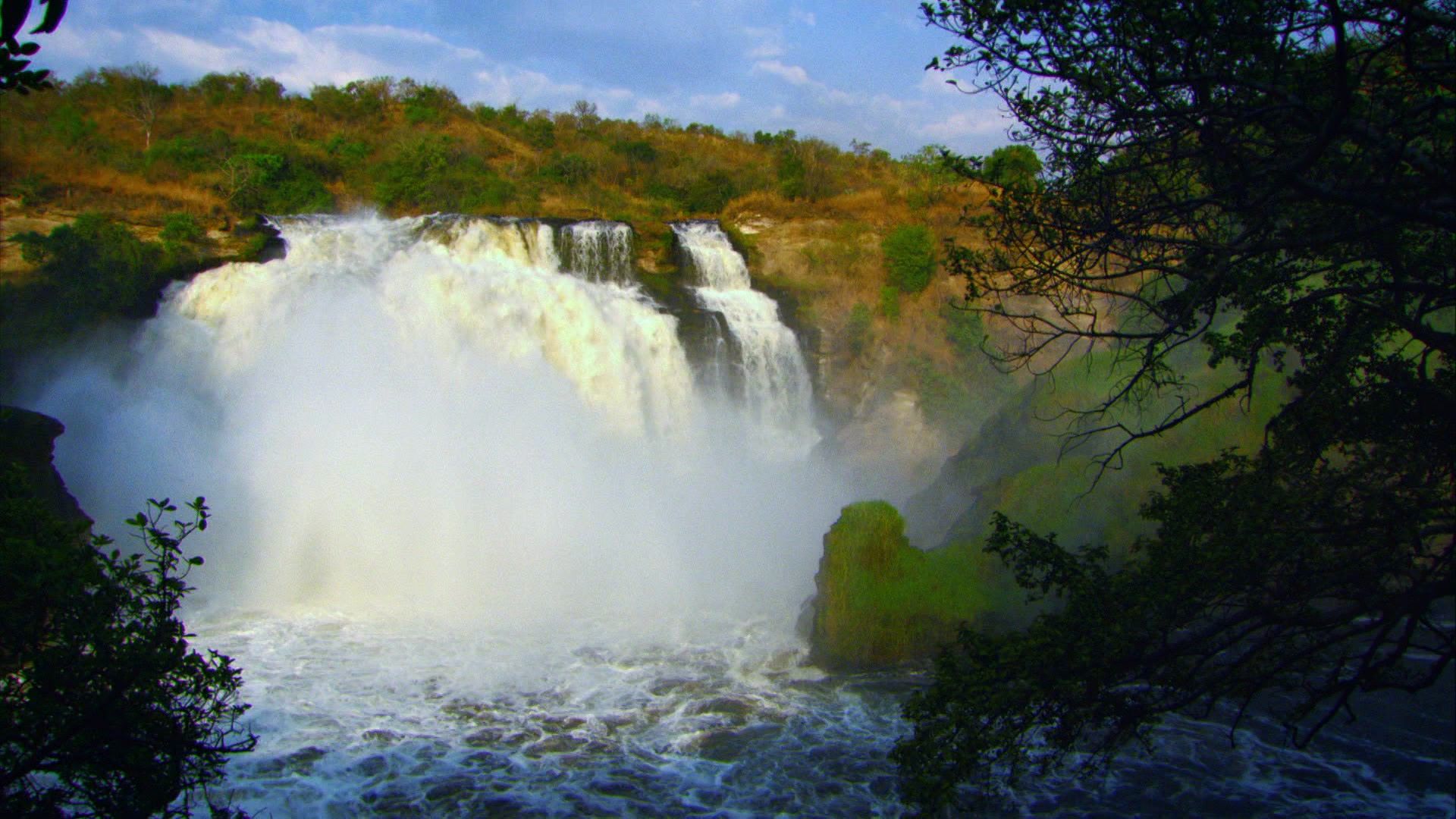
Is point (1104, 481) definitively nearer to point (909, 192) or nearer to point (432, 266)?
point (432, 266)

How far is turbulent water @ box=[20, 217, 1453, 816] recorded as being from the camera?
378 inches

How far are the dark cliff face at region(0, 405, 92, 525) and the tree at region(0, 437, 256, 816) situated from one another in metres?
9.63

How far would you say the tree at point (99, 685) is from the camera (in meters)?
3.94

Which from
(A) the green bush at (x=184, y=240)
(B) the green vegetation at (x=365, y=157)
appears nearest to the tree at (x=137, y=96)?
(B) the green vegetation at (x=365, y=157)

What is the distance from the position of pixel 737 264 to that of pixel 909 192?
12.2m

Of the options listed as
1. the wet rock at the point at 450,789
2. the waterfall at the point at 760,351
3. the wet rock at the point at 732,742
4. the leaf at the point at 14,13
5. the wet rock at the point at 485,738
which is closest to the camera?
the leaf at the point at 14,13

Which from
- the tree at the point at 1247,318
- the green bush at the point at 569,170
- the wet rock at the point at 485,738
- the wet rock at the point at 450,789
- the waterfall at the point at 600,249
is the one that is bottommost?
the wet rock at the point at 450,789

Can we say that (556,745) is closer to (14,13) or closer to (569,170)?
(14,13)

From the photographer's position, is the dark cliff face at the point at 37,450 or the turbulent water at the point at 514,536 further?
the dark cliff face at the point at 37,450

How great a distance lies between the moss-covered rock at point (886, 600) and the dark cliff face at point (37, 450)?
10.2 metres

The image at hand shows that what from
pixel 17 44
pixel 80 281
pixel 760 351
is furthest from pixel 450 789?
pixel 760 351

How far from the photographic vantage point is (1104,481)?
13.5m

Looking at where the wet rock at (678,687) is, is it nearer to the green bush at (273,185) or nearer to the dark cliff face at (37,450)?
the dark cliff face at (37,450)

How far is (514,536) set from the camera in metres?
18.3
